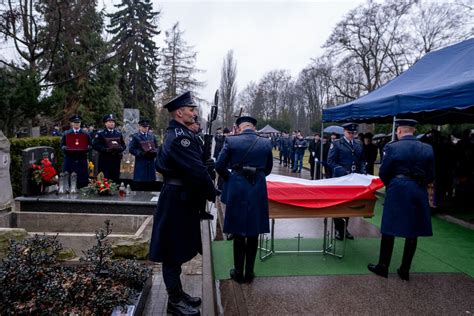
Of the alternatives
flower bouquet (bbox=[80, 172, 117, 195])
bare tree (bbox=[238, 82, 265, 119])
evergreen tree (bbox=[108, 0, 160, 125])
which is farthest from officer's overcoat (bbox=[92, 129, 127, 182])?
bare tree (bbox=[238, 82, 265, 119])

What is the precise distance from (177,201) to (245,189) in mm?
961

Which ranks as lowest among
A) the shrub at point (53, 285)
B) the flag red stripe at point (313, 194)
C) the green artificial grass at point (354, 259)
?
the green artificial grass at point (354, 259)

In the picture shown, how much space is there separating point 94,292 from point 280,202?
2442 mm

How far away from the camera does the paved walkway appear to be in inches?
143

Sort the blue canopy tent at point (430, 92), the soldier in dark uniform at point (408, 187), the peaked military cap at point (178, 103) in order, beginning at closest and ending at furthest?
the peaked military cap at point (178, 103) → the soldier in dark uniform at point (408, 187) → the blue canopy tent at point (430, 92)

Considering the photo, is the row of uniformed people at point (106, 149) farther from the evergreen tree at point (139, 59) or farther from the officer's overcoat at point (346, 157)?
the evergreen tree at point (139, 59)

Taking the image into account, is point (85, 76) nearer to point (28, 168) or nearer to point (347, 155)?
point (28, 168)

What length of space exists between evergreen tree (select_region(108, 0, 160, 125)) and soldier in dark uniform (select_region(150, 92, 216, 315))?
30.4 meters

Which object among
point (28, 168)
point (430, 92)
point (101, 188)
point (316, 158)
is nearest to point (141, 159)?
point (101, 188)

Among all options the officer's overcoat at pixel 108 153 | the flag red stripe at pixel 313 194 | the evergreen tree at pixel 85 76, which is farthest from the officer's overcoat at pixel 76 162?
the evergreen tree at pixel 85 76

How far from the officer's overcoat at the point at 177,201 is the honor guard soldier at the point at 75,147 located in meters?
5.20

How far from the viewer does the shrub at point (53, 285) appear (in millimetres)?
2691

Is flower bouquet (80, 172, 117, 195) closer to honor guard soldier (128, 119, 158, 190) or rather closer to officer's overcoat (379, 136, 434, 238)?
honor guard soldier (128, 119, 158, 190)

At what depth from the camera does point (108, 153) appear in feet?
27.8
